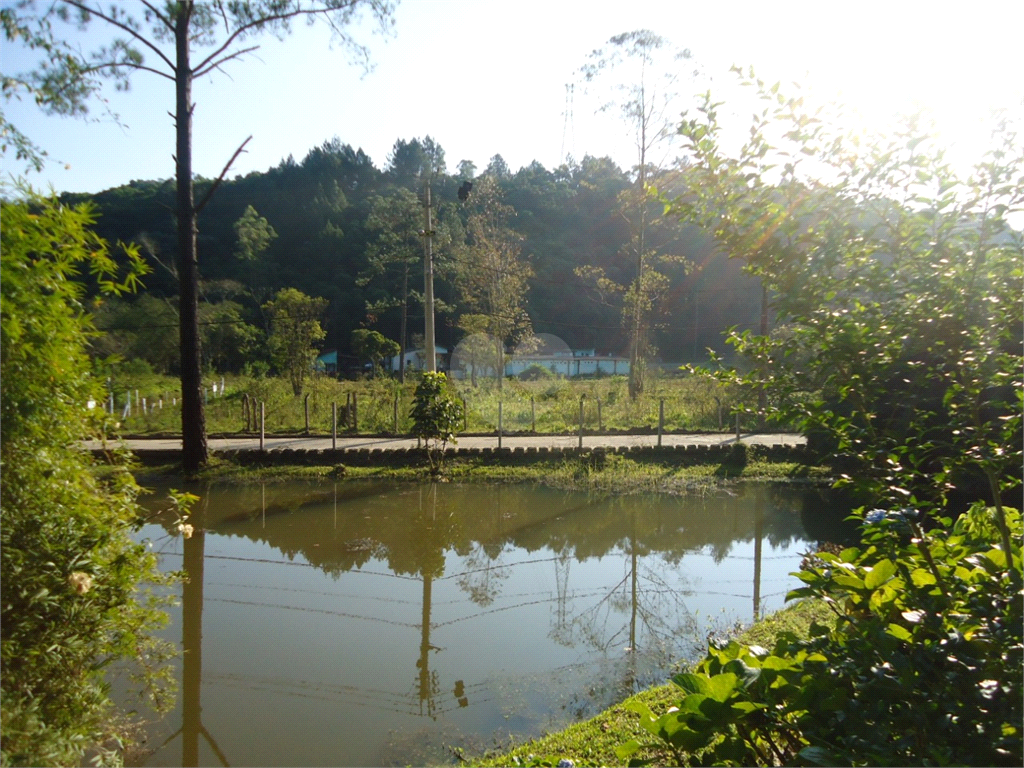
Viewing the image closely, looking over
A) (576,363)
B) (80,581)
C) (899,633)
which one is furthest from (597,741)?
(576,363)

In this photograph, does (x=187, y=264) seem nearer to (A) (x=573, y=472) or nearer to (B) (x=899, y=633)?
(A) (x=573, y=472)

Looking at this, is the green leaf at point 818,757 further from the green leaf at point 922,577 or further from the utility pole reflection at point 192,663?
the utility pole reflection at point 192,663

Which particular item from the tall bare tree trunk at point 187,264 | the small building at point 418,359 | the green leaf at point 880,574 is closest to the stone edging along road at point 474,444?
the tall bare tree trunk at point 187,264

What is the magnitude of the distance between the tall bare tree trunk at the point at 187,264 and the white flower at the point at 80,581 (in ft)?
36.4

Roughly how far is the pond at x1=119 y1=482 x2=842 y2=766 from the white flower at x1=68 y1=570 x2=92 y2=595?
1.86 metres

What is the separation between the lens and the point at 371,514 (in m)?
10.4

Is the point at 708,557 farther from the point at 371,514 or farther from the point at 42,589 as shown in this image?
the point at 42,589

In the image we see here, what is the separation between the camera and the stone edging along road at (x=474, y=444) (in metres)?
14.2

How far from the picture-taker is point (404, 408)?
18.7 metres

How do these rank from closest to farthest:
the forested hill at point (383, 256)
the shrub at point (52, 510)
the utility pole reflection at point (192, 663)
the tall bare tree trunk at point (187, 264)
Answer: the shrub at point (52, 510) → the utility pole reflection at point (192, 663) → the tall bare tree trunk at point (187, 264) → the forested hill at point (383, 256)

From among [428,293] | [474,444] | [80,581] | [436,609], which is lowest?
[436,609]

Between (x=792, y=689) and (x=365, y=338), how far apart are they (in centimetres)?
2920

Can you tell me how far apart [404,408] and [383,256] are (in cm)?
1203

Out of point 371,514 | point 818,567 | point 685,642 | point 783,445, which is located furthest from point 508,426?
point 818,567
